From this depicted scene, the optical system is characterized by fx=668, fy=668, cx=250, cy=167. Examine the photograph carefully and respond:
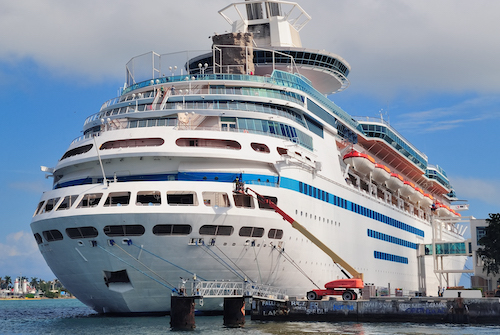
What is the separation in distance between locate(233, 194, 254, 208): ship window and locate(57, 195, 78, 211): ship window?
787cm

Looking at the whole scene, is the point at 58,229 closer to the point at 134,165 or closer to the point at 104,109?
the point at 134,165

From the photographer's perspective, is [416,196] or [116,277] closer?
[116,277]

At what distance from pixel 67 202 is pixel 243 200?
8.76 meters

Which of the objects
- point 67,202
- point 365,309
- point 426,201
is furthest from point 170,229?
point 426,201

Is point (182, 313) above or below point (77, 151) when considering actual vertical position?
below

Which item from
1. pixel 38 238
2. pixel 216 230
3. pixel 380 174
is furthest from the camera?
pixel 380 174

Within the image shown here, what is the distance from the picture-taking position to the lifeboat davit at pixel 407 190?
5950 cm

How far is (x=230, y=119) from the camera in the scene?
37.2m

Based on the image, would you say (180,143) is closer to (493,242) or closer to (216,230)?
(216,230)

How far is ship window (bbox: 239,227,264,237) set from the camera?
32.6 metres

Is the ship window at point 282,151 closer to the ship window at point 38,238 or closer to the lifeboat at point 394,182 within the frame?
the ship window at point 38,238

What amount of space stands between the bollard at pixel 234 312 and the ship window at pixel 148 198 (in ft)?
19.3

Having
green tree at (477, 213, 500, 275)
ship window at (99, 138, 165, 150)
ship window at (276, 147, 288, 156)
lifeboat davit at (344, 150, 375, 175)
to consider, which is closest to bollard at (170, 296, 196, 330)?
ship window at (99, 138, 165, 150)

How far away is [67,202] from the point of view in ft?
109
